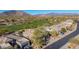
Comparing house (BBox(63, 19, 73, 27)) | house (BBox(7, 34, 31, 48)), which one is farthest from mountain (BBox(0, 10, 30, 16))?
house (BBox(63, 19, 73, 27))

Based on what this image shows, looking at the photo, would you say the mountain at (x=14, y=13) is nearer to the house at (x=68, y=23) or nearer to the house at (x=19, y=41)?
the house at (x=19, y=41)

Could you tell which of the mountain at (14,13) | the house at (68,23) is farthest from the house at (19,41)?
the house at (68,23)

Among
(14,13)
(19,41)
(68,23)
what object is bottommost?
(19,41)

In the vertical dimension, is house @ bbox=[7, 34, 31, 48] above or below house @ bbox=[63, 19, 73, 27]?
below

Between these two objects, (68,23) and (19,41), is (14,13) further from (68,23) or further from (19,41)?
(68,23)

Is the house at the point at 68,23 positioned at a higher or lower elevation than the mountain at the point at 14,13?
lower

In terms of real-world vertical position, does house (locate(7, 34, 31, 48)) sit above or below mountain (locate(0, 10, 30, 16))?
below

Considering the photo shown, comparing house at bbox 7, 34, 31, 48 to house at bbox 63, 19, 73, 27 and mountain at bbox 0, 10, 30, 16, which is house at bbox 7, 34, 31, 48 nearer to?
mountain at bbox 0, 10, 30, 16

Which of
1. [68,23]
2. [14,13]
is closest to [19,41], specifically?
[14,13]

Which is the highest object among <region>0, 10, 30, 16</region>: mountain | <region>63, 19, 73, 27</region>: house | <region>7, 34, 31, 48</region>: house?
<region>0, 10, 30, 16</region>: mountain
